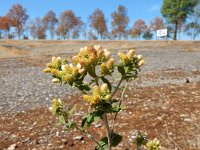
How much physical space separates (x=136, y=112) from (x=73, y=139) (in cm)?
213

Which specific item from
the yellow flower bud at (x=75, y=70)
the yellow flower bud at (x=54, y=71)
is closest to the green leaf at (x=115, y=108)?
the yellow flower bud at (x=75, y=70)

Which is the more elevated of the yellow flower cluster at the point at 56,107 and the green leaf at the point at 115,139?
the yellow flower cluster at the point at 56,107

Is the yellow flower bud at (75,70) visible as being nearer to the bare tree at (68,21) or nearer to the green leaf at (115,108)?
the green leaf at (115,108)

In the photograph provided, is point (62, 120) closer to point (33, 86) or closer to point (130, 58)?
point (130, 58)

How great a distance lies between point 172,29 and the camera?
64.2 metres

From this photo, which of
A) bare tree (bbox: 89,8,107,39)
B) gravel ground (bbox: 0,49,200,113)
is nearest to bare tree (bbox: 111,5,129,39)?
bare tree (bbox: 89,8,107,39)

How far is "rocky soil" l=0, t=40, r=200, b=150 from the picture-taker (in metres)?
6.03

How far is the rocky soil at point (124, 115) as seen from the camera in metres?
6.03

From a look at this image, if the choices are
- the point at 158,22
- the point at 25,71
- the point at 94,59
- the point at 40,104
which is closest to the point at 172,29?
the point at 158,22

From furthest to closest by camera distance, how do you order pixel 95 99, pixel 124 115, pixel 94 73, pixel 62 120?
1. pixel 124 115
2. pixel 62 120
3. pixel 94 73
4. pixel 95 99

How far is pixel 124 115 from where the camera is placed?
7.56 m

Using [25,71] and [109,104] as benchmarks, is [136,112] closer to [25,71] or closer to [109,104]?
[109,104]

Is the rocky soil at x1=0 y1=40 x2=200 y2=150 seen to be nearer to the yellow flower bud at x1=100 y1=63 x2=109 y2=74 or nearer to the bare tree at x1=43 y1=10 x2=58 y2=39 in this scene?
the yellow flower bud at x1=100 y1=63 x2=109 y2=74

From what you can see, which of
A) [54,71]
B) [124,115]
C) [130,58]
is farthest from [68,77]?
[124,115]
